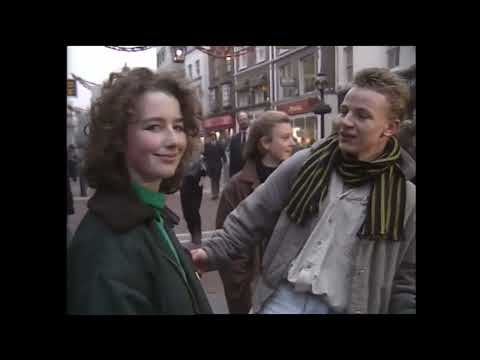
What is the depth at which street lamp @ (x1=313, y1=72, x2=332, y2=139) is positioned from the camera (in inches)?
119

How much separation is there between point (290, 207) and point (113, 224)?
0.99m

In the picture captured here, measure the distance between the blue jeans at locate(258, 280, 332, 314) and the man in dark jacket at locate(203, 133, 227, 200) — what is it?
0.67m

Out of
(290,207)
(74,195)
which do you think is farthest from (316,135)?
(74,195)

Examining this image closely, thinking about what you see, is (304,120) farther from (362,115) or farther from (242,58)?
(242,58)

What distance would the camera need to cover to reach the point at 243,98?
3283 millimetres

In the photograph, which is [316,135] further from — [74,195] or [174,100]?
[74,195]

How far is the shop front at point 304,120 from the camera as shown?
3.03 meters

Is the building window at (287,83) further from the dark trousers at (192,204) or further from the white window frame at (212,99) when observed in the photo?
the dark trousers at (192,204)

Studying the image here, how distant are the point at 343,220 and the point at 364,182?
24cm

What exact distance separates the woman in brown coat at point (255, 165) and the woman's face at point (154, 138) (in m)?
0.40

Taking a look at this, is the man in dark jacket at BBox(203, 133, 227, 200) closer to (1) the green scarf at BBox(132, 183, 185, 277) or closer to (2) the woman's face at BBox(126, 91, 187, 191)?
(2) the woman's face at BBox(126, 91, 187, 191)
